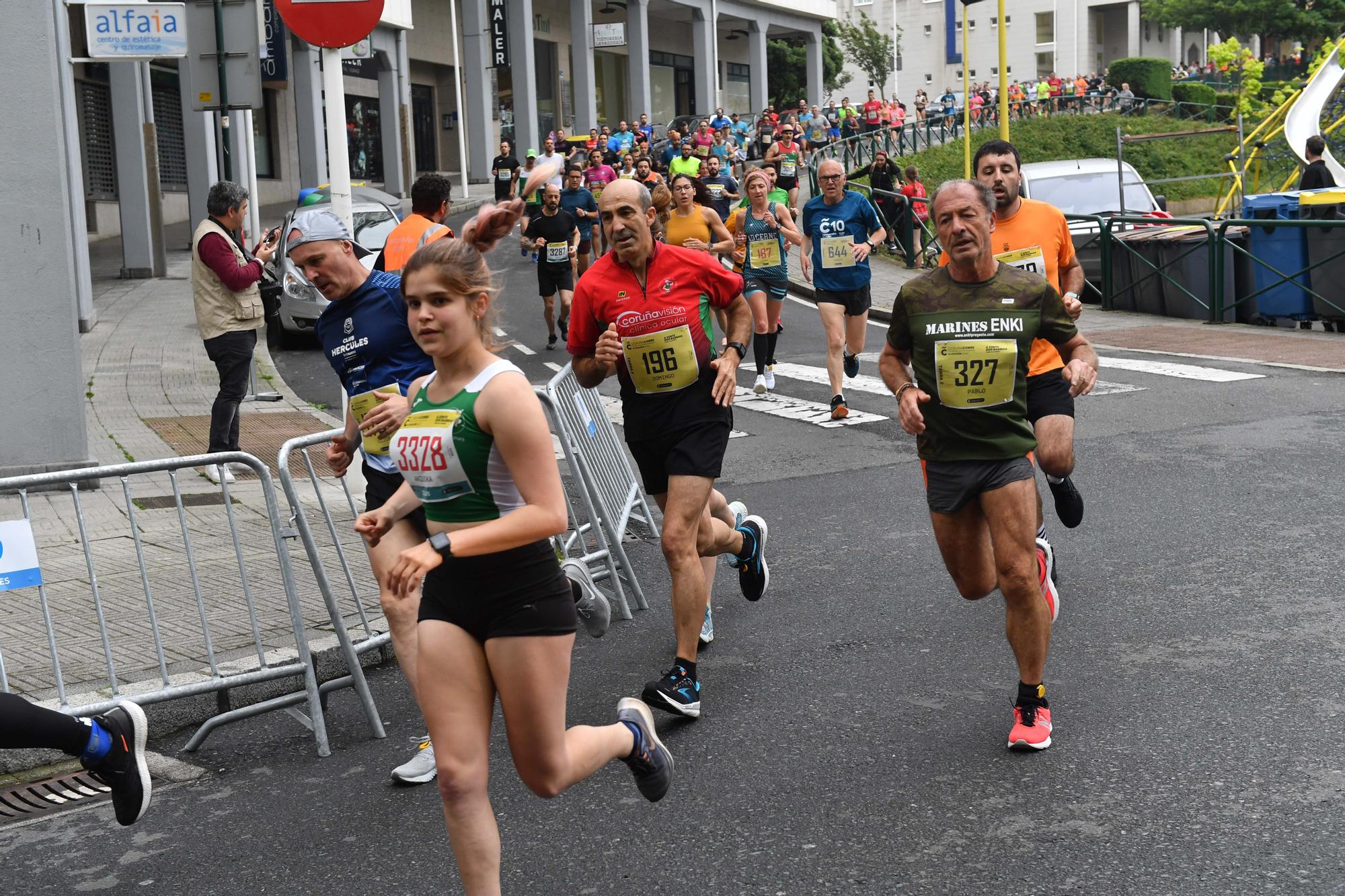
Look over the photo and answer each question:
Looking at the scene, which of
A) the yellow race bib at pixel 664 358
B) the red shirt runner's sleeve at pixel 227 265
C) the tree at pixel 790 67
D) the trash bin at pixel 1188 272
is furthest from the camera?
the tree at pixel 790 67

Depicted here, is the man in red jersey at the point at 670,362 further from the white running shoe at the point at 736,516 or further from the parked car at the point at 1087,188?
the parked car at the point at 1087,188

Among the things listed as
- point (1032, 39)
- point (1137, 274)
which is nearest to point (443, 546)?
point (1137, 274)

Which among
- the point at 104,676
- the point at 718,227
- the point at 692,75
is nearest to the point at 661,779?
the point at 104,676

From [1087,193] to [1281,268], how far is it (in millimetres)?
5680

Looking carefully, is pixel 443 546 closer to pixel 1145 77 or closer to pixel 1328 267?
pixel 1328 267

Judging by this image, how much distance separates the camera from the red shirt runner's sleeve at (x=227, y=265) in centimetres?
1073

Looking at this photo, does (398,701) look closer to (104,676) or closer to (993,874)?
(104,676)

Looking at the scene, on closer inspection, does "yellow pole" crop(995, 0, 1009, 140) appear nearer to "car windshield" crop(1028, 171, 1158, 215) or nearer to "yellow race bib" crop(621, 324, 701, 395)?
"car windshield" crop(1028, 171, 1158, 215)

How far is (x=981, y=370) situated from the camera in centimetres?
522

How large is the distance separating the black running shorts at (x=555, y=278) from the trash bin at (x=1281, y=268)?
7.98 m

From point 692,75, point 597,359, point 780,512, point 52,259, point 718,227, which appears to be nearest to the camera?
point 597,359

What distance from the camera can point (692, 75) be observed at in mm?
70000

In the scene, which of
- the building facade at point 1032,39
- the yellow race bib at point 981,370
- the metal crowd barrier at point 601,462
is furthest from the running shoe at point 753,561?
the building facade at point 1032,39

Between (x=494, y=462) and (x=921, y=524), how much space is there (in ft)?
17.3
